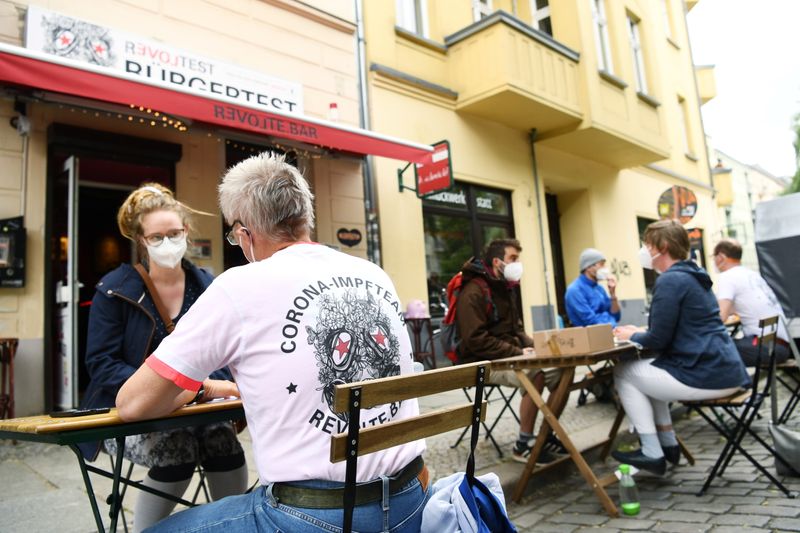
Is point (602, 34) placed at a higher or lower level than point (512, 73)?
higher

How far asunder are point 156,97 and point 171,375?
154 inches

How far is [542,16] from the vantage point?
11148 millimetres

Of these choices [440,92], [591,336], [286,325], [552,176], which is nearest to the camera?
[286,325]

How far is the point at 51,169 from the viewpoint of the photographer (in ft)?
16.9

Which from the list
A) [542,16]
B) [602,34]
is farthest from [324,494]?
[602,34]

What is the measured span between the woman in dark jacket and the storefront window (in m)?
6.25

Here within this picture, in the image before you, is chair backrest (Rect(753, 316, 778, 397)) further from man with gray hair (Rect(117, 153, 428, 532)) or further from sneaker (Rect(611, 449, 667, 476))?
man with gray hair (Rect(117, 153, 428, 532))

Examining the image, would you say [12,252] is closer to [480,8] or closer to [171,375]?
[171,375]

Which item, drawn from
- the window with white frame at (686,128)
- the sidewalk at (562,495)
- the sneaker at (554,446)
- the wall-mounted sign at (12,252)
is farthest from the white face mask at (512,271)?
the window with white frame at (686,128)

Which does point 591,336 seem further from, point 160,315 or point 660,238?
point 160,315

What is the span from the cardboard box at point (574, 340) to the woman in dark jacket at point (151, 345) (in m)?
1.84

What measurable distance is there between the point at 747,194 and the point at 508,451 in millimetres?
53884

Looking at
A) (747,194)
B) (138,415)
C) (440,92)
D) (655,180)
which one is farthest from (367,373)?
(747,194)

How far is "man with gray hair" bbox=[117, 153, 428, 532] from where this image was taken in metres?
1.36
